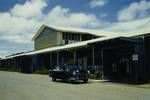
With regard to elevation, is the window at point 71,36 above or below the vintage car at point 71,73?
above

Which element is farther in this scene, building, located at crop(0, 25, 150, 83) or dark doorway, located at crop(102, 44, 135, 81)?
dark doorway, located at crop(102, 44, 135, 81)

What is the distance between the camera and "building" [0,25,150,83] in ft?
92.6

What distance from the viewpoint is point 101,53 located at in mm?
36062

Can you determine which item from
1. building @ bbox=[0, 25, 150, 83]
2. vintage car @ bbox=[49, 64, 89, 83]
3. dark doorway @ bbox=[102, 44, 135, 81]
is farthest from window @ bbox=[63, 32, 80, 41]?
vintage car @ bbox=[49, 64, 89, 83]

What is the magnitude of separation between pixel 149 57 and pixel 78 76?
653cm

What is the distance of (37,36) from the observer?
2611 inches

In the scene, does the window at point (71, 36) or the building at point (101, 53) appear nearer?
the building at point (101, 53)

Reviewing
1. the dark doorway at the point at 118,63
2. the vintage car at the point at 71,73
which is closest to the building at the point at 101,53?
the dark doorway at the point at 118,63

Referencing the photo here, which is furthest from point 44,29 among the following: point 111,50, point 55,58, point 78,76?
point 78,76

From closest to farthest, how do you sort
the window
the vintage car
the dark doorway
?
the vintage car, the dark doorway, the window

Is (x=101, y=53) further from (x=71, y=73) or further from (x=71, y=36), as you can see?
(x=71, y=36)

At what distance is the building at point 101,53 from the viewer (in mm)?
28234

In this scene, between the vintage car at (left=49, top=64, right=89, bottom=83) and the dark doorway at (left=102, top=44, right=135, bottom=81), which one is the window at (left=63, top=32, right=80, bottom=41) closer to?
the dark doorway at (left=102, top=44, right=135, bottom=81)

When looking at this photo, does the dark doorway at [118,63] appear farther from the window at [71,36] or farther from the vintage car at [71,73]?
the window at [71,36]
